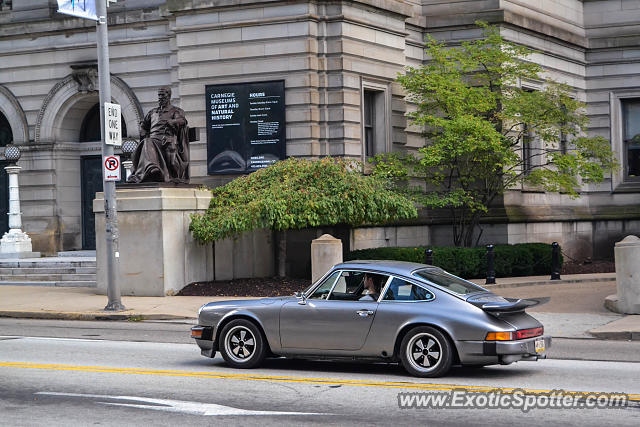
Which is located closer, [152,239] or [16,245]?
[152,239]

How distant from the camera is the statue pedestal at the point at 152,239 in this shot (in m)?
22.4

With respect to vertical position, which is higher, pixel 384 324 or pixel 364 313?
pixel 364 313

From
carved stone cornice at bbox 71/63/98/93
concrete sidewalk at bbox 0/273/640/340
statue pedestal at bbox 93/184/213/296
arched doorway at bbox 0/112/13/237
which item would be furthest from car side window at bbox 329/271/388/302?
arched doorway at bbox 0/112/13/237

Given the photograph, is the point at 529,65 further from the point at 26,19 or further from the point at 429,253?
the point at 26,19

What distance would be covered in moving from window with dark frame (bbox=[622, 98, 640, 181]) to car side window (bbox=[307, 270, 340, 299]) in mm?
24597

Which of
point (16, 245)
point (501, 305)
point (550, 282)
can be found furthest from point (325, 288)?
point (16, 245)

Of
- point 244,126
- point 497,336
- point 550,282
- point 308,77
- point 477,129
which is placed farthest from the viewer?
point 244,126

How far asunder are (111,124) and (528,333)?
459 inches

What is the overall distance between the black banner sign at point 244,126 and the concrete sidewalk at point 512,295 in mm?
5361

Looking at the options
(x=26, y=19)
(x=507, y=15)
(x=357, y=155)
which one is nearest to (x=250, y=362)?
(x=357, y=155)

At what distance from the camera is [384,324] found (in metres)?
11.4

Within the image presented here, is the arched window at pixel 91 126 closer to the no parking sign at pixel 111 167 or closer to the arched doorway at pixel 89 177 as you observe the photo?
the arched doorway at pixel 89 177

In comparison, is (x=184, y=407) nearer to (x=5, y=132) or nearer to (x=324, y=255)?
(x=324, y=255)

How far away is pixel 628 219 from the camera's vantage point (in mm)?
33812
